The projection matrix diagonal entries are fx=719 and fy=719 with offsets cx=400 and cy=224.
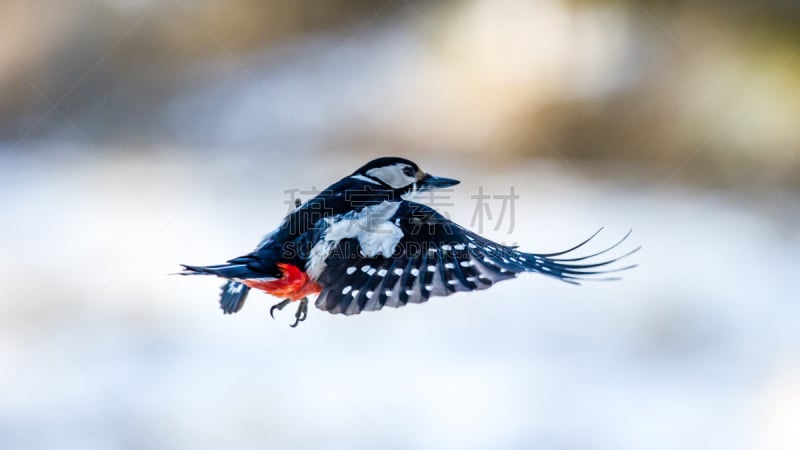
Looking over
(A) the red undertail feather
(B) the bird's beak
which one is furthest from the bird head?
(A) the red undertail feather

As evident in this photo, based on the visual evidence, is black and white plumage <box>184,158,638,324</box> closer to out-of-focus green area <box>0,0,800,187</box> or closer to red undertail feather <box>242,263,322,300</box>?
red undertail feather <box>242,263,322,300</box>

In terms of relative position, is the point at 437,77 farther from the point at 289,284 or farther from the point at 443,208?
the point at 289,284

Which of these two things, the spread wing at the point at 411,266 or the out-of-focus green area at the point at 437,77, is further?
the out-of-focus green area at the point at 437,77

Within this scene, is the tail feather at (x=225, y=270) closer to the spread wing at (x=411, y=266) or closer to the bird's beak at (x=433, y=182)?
the spread wing at (x=411, y=266)

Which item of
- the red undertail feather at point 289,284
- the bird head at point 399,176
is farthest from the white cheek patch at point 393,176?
the red undertail feather at point 289,284

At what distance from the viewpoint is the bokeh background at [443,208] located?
0.82m

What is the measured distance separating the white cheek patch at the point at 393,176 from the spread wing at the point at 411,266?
0.10ft

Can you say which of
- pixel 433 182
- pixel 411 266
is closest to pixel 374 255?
pixel 411 266

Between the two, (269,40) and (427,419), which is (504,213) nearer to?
(427,419)

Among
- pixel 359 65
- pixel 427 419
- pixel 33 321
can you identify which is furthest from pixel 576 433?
pixel 33 321

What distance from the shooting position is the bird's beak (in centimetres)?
81

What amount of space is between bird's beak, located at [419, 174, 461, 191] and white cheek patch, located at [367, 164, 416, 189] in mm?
15

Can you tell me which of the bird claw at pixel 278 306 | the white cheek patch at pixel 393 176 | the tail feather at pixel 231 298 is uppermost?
the white cheek patch at pixel 393 176

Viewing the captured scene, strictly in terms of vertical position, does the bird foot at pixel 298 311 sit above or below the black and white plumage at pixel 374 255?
below
